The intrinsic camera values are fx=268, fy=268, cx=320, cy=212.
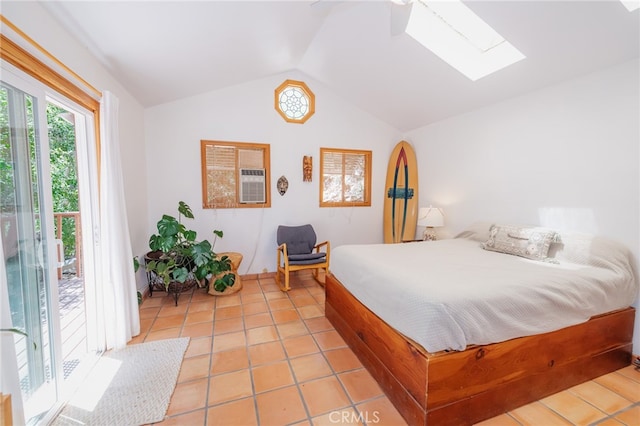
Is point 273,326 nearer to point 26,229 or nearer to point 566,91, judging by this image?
point 26,229

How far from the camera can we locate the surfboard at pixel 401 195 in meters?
4.31

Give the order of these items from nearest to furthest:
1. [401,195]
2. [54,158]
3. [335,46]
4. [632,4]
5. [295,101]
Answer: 1. [632,4]
2. [54,158]
3. [335,46]
4. [295,101]
5. [401,195]

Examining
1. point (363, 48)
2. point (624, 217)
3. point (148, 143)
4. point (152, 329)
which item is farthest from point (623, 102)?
point (148, 143)

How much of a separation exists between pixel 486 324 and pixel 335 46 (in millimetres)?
3081

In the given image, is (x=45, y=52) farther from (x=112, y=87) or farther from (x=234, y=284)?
(x=234, y=284)

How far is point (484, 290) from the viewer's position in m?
1.54

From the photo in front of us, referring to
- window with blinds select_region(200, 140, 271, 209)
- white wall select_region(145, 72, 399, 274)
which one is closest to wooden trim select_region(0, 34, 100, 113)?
white wall select_region(145, 72, 399, 274)

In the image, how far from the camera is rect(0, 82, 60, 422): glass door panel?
1368mm

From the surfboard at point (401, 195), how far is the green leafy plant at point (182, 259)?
2.66 metres

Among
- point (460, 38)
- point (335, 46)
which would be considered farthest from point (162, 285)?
point (460, 38)

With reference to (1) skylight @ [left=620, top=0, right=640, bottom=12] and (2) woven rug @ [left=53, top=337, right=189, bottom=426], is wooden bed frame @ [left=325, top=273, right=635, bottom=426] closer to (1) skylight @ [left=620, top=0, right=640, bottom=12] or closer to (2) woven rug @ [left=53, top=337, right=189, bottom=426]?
(2) woven rug @ [left=53, top=337, right=189, bottom=426]

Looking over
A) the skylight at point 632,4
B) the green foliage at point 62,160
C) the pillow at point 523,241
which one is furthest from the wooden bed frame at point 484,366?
the green foliage at point 62,160

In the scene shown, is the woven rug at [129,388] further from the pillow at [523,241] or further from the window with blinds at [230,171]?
the pillow at [523,241]

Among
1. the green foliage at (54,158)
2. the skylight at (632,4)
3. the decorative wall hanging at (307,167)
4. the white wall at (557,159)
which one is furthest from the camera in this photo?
the decorative wall hanging at (307,167)
